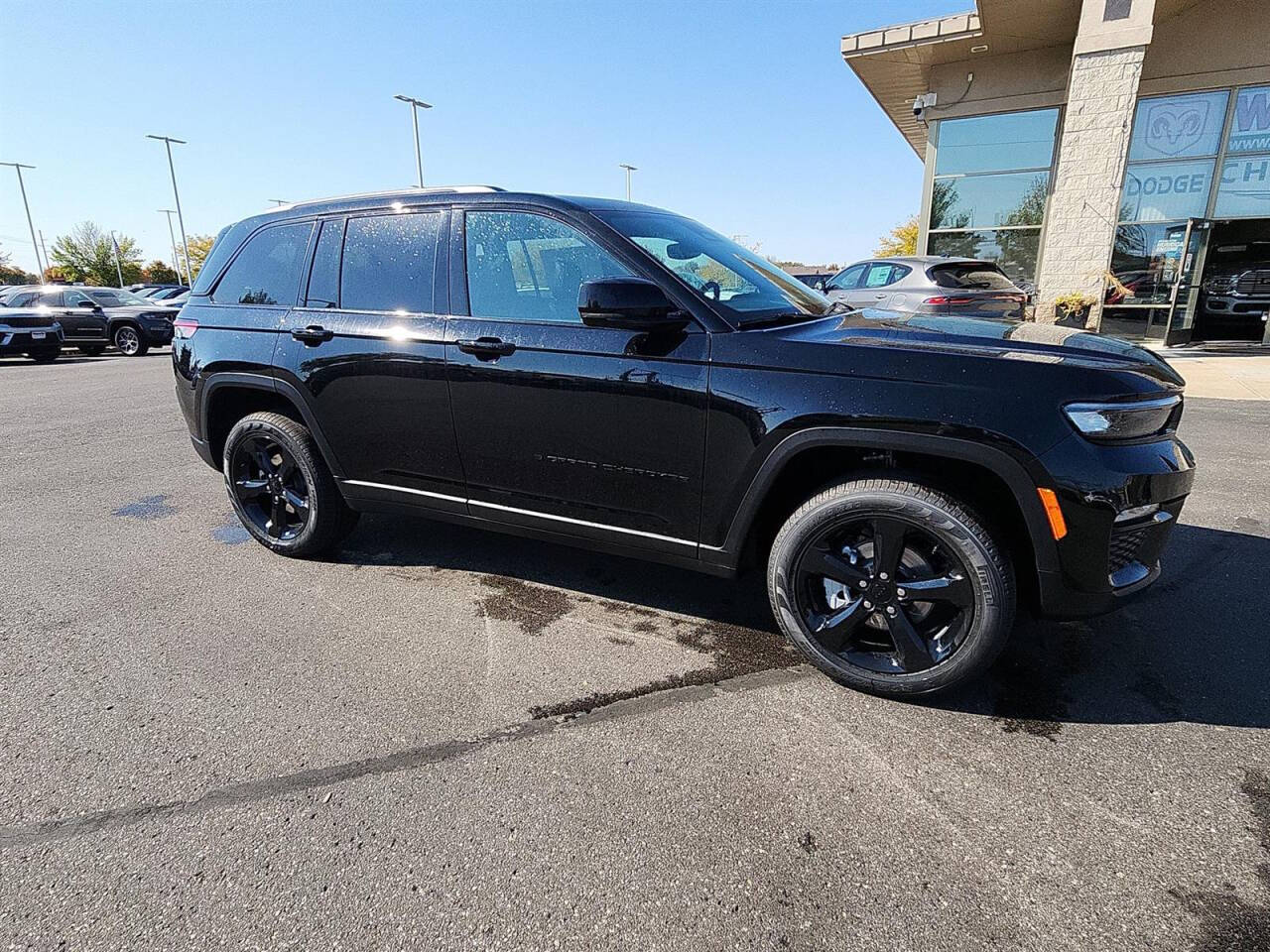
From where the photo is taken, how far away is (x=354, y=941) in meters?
1.63

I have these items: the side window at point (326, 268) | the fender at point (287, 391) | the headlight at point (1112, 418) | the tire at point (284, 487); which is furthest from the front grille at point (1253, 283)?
the fender at point (287, 391)

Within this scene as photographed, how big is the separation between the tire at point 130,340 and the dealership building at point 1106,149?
1719 centimetres

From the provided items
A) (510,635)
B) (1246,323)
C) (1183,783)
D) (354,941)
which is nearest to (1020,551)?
(1183,783)

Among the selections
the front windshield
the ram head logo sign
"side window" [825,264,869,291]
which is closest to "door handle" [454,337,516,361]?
the front windshield

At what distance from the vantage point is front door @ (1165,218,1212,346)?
42.3 ft

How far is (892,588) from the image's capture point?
249 cm

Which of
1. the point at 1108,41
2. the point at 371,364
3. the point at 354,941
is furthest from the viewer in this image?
Result: the point at 1108,41

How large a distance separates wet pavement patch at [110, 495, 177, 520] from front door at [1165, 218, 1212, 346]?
16.0 metres

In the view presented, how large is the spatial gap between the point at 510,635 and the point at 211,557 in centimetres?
209

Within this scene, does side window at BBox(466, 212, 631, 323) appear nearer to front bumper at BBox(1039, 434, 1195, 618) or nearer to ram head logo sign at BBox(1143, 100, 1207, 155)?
front bumper at BBox(1039, 434, 1195, 618)

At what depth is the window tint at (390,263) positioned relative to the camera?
3.24 m

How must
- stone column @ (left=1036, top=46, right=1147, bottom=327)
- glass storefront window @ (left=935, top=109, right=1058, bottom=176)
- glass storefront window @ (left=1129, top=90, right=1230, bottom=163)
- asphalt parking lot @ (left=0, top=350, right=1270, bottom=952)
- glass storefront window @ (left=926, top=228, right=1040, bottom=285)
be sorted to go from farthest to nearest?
glass storefront window @ (left=926, top=228, right=1040, bottom=285) < glass storefront window @ (left=935, top=109, right=1058, bottom=176) < glass storefront window @ (left=1129, top=90, right=1230, bottom=163) < stone column @ (left=1036, top=46, right=1147, bottom=327) < asphalt parking lot @ (left=0, top=350, right=1270, bottom=952)

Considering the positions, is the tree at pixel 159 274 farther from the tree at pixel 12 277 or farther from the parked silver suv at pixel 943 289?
the parked silver suv at pixel 943 289

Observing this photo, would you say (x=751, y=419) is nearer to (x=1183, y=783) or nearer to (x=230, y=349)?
(x=1183, y=783)
